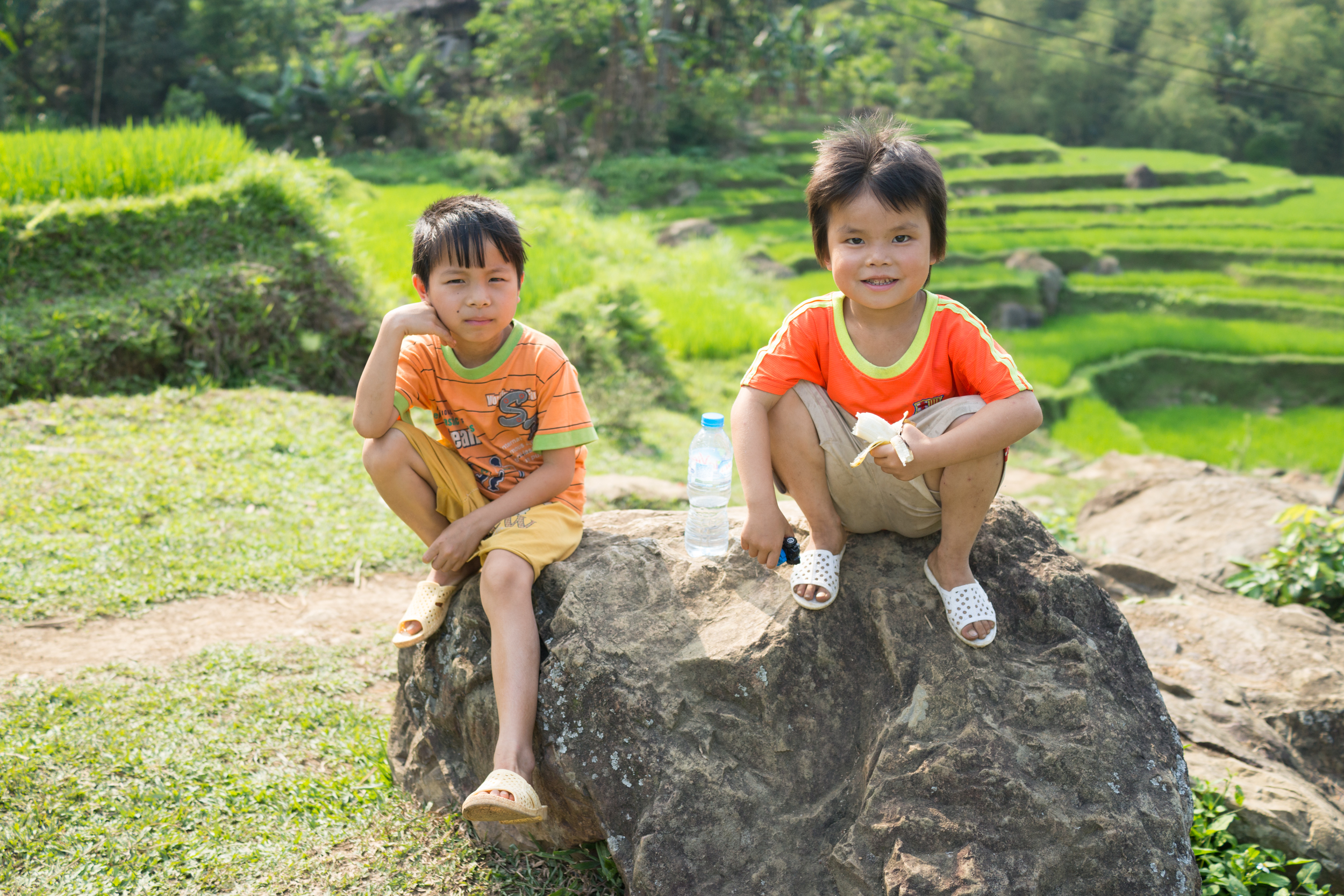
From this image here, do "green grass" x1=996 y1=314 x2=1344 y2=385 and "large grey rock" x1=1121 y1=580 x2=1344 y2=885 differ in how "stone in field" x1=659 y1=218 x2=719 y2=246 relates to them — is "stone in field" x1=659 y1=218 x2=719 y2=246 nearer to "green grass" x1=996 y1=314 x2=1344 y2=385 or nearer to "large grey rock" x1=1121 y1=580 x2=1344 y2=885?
"green grass" x1=996 y1=314 x2=1344 y2=385

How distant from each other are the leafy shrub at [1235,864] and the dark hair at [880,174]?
5.97 feet

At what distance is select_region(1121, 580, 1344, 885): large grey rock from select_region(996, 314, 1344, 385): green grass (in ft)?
27.1

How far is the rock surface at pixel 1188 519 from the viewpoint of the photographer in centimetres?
491

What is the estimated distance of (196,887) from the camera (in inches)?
91.4

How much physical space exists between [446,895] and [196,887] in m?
0.63

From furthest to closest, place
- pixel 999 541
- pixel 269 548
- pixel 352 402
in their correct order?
1. pixel 352 402
2. pixel 269 548
3. pixel 999 541

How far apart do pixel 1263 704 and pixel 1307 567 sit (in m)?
1.34

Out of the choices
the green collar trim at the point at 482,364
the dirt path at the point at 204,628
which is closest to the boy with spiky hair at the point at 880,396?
the green collar trim at the point at 482,364

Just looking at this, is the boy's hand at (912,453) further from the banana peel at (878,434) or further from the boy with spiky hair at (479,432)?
the boy with spiky hair at (479,432)

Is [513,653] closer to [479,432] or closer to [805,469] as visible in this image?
[479,432]

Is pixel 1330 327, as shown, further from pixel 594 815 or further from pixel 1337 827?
pixel 594 815

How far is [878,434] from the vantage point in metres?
2.22

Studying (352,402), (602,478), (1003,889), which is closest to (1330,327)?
(602,478)

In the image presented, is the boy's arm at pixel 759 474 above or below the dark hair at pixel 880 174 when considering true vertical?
below
